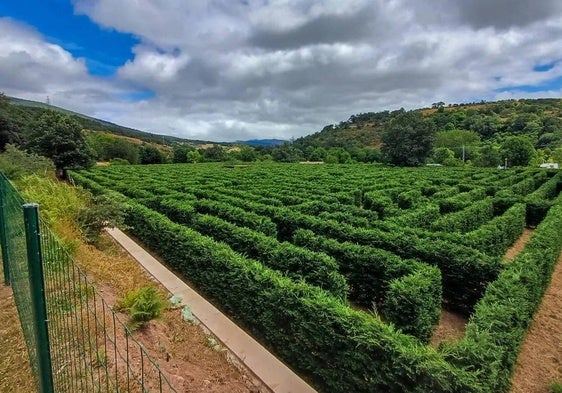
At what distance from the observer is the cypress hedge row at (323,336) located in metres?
3.78

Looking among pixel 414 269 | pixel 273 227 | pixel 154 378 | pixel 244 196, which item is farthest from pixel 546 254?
pixel 244 196

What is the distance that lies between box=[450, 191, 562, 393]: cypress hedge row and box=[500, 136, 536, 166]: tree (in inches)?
2031

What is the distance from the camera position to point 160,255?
10117 millimetres

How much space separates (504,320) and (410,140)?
48780 millimetres

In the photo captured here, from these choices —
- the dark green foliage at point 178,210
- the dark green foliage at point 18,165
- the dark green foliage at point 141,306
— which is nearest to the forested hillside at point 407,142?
the dark green foliage at point 18,165

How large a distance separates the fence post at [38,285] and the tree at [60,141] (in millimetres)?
34344

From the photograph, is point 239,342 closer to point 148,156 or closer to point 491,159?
point 491,159

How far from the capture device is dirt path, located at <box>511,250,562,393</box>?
5274mm

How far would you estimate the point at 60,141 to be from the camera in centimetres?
3164

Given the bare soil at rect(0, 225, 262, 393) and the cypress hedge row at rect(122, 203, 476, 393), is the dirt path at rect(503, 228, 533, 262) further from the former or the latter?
the bare soil at rect(0, 225, 262, 393)

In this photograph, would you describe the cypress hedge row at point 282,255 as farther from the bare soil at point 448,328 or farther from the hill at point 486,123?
the hill at point 486,123

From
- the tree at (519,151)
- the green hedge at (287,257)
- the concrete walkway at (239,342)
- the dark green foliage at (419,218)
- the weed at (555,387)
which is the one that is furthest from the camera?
the tree at (519,151)

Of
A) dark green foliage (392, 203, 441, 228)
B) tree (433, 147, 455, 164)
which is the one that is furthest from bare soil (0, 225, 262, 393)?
tree (433, 147, 455, 164)

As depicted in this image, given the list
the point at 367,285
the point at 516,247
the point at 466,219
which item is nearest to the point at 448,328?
the point at 367,285
